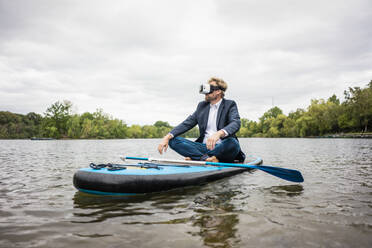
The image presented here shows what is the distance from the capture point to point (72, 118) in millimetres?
74688

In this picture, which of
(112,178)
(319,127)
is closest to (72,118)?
(319,127)

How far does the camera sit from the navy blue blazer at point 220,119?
4.45 metres

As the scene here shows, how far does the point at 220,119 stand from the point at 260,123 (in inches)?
4219

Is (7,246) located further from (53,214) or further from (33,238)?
(53,214)

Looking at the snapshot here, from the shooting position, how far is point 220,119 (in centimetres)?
478

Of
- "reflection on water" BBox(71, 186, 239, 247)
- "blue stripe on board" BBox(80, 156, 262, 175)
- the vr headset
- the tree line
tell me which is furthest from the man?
the tree line

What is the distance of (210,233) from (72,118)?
263 feet

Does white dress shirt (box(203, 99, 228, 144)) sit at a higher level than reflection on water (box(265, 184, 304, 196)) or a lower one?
higher

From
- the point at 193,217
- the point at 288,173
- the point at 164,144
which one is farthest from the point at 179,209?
the point at 288,173

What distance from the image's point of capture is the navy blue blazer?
445 cm

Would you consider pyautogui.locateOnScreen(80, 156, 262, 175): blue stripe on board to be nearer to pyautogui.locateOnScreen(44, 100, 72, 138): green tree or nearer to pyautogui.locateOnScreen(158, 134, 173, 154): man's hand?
pyautogui.locateOnScreen(158, 134, 173, 154): man's hand

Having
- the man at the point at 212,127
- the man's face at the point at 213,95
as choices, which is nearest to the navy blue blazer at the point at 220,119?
the man at the point at 212,127

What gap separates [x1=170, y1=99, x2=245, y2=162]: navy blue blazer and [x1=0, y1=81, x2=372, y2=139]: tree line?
5910 cm

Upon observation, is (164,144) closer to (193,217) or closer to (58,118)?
(193,217)
